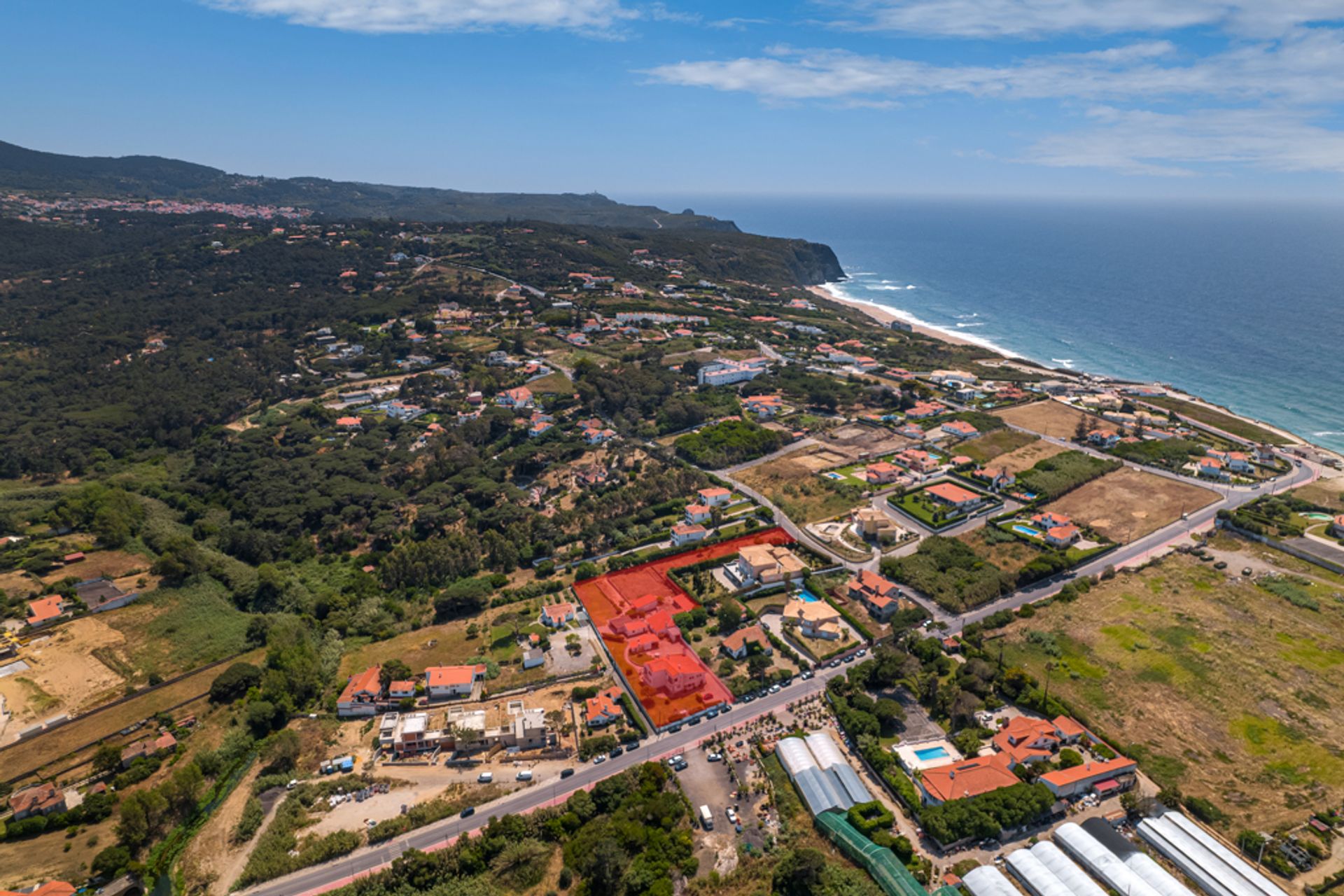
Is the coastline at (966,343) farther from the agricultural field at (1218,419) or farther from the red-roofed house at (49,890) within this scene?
the red-roofed house at (49,890)

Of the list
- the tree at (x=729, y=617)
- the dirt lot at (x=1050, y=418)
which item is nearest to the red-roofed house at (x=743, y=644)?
the tree at (x=729, y=617)

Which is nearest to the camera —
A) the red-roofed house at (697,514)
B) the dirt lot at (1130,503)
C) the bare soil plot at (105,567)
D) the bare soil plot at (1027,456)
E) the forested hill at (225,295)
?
the bare soil plot at (105,567)

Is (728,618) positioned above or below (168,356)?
below

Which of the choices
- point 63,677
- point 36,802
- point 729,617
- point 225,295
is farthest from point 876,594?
point 225,295

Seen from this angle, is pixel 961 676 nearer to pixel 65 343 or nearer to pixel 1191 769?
pixel 1191 769

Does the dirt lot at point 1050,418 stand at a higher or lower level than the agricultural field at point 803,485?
higher

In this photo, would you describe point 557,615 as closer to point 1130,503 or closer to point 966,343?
point 1130,503

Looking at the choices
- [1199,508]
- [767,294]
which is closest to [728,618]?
[1199,508]
